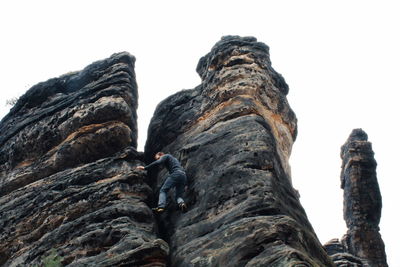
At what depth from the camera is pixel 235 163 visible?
18.9 m

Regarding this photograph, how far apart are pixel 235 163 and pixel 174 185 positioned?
233 cm

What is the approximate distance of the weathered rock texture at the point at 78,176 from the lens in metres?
17.8

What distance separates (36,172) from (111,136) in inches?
136

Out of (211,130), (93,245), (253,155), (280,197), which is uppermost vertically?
(211,130)

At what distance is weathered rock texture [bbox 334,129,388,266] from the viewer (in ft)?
121

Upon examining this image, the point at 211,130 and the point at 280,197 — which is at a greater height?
the point at 211,130

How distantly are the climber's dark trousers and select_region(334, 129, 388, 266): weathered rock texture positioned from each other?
1991 centimetres

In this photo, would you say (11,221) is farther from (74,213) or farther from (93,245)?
(93,245)

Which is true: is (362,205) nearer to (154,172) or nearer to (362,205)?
(362,205)

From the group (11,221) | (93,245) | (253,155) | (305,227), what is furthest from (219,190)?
(11,221)

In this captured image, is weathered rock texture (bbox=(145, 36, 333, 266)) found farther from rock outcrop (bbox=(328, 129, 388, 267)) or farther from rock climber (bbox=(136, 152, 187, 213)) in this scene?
rock outcrop (bbox=(328, 129, 388, 267))

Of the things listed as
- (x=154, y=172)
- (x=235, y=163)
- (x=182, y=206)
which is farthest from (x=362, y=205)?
(x=182, y=206)

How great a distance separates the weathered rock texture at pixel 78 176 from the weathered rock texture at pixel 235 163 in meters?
1.24

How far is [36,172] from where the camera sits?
2386cm
